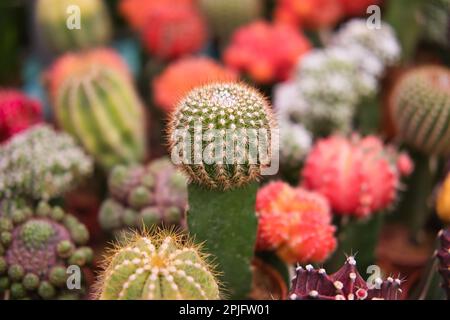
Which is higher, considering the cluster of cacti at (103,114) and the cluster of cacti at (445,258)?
the cluster of cacti at (103,114)

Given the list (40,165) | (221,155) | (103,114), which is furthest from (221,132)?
(103,114)

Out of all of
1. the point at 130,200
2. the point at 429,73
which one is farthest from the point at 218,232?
the point at 429,73

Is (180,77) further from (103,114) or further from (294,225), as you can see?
(294,225)

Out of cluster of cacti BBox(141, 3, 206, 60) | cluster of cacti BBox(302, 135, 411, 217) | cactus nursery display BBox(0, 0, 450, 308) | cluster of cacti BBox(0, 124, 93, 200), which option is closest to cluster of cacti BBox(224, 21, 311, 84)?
cactus nursery display BBox(0, 0, 450, 308)

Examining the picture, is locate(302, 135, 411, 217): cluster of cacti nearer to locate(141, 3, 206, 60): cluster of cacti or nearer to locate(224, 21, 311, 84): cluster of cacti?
locate(224, 21, 311, 84): cluster of cacti

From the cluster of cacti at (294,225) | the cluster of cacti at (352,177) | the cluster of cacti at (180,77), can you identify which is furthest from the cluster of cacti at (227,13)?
the cluster of cacti at (294,225)

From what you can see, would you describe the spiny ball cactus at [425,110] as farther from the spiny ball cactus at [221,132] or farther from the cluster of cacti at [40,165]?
the cluster of cacti at [40,165]

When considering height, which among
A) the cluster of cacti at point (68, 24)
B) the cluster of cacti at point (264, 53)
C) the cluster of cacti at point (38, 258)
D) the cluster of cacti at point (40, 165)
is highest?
the cluster of cacti at point (68, 24)
